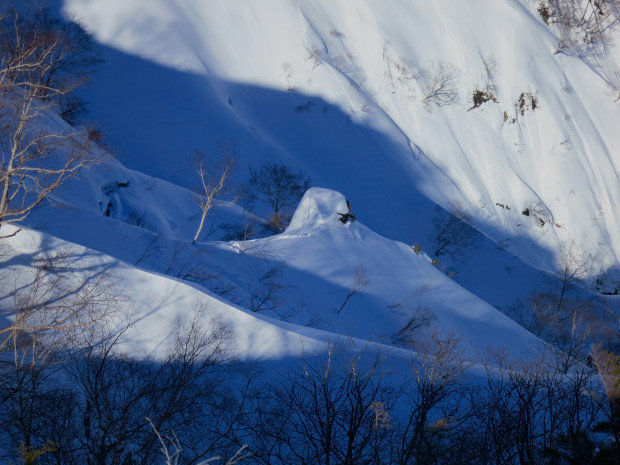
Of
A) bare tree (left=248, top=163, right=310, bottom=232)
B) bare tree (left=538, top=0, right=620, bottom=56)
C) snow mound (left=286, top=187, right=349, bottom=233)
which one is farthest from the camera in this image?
bare tree (left=538, top=0, right=620, bottom=56)

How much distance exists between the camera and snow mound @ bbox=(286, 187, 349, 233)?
750 inches

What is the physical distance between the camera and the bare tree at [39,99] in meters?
13.3

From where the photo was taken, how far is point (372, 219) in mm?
28094

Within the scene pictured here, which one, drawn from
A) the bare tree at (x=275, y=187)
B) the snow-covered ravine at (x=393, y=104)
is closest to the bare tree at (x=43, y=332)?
the bare tree at (x=275, y=187)

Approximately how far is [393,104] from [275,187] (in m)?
11.2

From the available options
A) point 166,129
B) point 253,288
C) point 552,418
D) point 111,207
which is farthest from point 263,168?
point 552,418

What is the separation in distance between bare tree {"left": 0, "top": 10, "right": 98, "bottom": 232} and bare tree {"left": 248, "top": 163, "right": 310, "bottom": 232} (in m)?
9.70

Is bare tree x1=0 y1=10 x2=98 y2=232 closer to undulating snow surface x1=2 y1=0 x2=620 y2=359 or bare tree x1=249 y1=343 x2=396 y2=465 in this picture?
undulating snow surface x1=2 y1=0 x2=620 y2=359

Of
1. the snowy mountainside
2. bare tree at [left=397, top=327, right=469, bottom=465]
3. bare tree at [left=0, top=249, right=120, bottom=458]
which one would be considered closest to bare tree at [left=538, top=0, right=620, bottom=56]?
the snowy mountainside

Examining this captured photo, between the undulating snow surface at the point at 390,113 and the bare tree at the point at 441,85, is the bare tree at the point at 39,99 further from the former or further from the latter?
the bare tree at the point at 441,85

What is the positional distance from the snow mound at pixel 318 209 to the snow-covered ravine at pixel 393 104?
8.45m

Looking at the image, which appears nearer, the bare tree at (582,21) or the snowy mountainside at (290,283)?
the snowy mountainside at (290,283)

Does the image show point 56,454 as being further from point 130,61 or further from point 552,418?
point 130,61

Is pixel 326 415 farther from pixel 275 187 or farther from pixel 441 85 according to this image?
pixel 441 85
